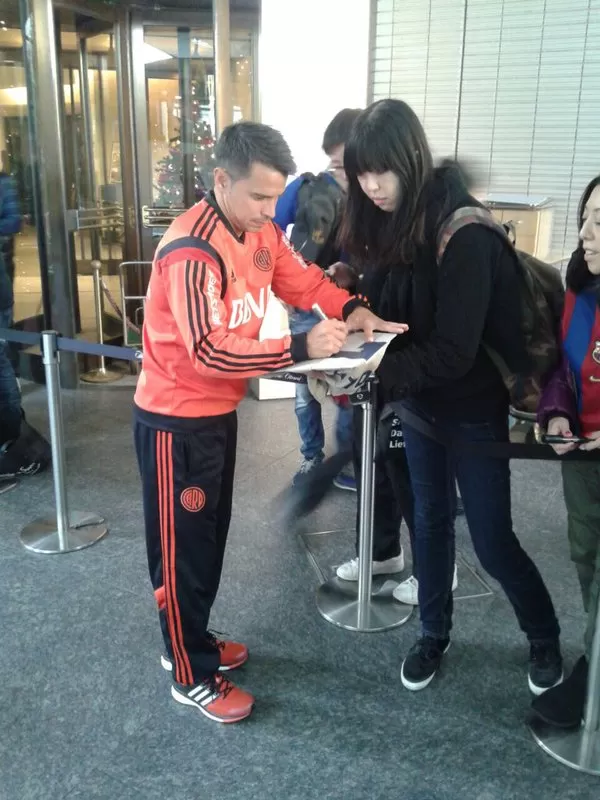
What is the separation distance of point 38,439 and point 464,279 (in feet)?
8.61

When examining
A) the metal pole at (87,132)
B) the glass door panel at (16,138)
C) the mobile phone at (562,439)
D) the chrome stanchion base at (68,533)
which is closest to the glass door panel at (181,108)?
the metal pole at (87,132)

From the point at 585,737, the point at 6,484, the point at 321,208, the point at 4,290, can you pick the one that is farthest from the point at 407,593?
the point at 4,290

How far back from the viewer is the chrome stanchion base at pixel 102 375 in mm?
5070

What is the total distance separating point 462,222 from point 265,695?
1369 millimetres

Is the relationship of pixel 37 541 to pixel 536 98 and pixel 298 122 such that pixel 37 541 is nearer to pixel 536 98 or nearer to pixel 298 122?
pixel 298 122

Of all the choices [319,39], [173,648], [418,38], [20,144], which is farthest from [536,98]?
[173,648]

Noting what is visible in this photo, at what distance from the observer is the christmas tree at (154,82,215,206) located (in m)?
4.97

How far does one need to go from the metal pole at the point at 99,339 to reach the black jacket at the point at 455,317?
3.61 meters

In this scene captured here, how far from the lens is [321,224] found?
2793 millimetres

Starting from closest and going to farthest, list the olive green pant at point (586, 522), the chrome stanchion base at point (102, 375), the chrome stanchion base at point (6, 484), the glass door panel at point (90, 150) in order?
1. the olive green pant at point (586, 522)
2. the chrome stanchion base at point (6, 484)
3. the glass door panel at point (90, 150)
4. the chrome stanchion base at point (102, 375)

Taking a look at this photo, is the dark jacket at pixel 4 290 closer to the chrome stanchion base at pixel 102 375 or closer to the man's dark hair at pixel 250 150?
the chrome stanchion base at pixel 102 375

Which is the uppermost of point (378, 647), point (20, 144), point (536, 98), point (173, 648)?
point (536, 98)

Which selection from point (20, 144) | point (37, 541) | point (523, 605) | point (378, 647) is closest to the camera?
point (523, 605)

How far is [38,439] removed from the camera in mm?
3586
